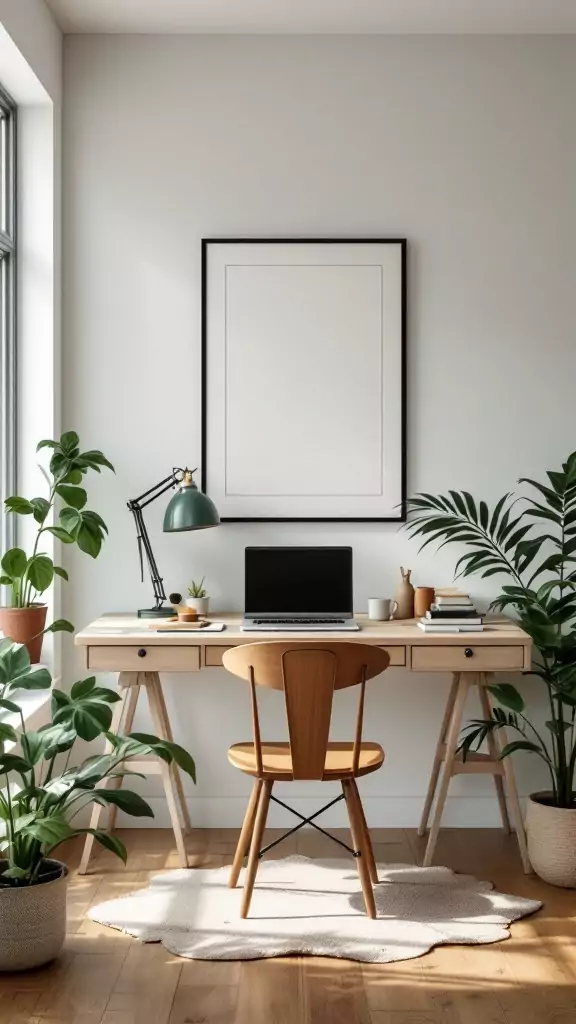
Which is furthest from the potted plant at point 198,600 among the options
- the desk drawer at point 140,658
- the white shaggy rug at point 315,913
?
the white shaggy rug at point 315,913

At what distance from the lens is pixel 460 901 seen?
3250 millimetres

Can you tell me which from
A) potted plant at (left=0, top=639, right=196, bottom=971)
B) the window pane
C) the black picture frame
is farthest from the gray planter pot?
A: the window pane

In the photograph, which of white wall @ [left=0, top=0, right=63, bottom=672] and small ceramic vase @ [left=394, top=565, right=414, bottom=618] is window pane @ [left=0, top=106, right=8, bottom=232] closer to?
white wall @ [left=0, top=0, right=63, bottom=672]

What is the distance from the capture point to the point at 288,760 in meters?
3.21

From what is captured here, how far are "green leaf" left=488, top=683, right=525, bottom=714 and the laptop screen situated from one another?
594 mm

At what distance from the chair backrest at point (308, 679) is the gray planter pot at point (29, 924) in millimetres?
693

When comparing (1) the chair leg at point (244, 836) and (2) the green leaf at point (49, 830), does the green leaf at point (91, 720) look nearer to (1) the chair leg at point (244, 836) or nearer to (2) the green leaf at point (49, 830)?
(2) the green leaf at point (49, 830)

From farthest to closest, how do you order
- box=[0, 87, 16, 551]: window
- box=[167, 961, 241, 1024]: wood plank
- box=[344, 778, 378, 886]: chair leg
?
box=[0, 87, 16, 551]: window → box=[344, 778, 378, 886]: chair leg → box=[167, 961, 241, 1024]: wood plank

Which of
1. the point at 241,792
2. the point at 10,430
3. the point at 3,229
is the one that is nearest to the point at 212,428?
the point at 10,430

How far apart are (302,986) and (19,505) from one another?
1.74 metres

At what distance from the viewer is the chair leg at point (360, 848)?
10.2 feet

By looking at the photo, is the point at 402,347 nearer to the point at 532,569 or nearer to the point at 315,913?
the point at 532,569

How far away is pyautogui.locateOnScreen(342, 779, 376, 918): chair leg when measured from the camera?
10.2ft

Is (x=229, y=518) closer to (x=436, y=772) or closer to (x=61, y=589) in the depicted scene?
(x=61, y=589)
